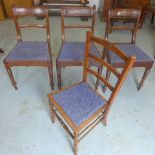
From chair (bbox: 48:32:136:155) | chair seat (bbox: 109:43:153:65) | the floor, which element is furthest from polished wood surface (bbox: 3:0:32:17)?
chair (bbox: 48:32:136:155)

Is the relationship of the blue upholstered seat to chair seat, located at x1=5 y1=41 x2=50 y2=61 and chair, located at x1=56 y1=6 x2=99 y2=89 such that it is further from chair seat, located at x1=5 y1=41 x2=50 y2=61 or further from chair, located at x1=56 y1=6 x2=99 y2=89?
chair seat, located at x1=5 y1=41 x2=50 y2=61

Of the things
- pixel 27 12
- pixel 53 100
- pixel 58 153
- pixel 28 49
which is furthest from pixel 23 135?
pixel 27 12

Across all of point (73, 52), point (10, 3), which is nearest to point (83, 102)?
point (73, 52)

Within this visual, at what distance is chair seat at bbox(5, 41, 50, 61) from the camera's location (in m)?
1.60

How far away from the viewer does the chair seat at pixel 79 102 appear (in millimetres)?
1113

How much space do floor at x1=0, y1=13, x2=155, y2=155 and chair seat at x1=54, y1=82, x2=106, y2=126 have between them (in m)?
0.40

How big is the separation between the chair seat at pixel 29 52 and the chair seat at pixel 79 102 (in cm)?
54

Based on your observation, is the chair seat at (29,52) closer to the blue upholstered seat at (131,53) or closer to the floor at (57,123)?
the floor at (57,123)

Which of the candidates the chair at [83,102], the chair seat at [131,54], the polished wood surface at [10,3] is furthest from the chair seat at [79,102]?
the polished wood surface at [10,3]

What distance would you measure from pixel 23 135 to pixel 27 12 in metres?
1.28

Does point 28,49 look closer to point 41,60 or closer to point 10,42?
point 41,60

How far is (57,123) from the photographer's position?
1513 millimetres

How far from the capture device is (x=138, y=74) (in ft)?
7.04

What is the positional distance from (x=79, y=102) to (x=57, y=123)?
462mm
